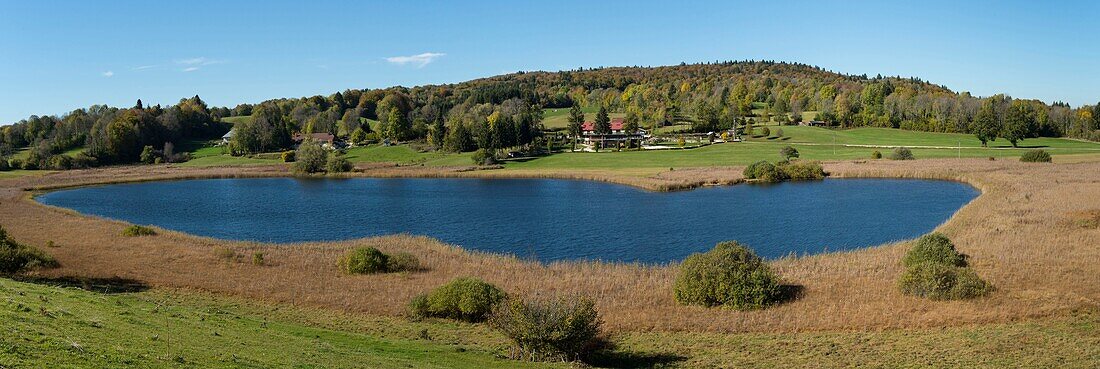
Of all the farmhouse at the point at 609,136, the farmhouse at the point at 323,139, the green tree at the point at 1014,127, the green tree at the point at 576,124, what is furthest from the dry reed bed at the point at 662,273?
the farmhouse at the point at 323,139

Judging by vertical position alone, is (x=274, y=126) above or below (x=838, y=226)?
above

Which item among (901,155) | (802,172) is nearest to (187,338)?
(802,172)

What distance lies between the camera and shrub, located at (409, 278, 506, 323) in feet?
93.5

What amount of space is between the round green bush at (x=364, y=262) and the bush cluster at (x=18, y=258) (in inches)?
548

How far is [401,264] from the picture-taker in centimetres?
3969

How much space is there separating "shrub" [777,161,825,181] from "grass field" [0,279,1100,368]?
7094 centimetres

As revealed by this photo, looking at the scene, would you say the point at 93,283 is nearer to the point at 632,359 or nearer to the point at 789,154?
the point at 632,359

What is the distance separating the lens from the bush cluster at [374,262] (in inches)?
1495

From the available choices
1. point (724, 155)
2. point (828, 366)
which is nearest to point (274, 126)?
point (724, 155)

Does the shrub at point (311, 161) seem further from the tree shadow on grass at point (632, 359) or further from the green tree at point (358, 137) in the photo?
the tree shadow on grass at point (632, 359)

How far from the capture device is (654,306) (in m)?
30.5

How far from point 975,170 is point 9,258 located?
92.7 metres

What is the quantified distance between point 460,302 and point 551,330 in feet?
23.7

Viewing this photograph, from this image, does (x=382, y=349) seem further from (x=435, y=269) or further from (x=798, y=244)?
(x=798, y=244)
